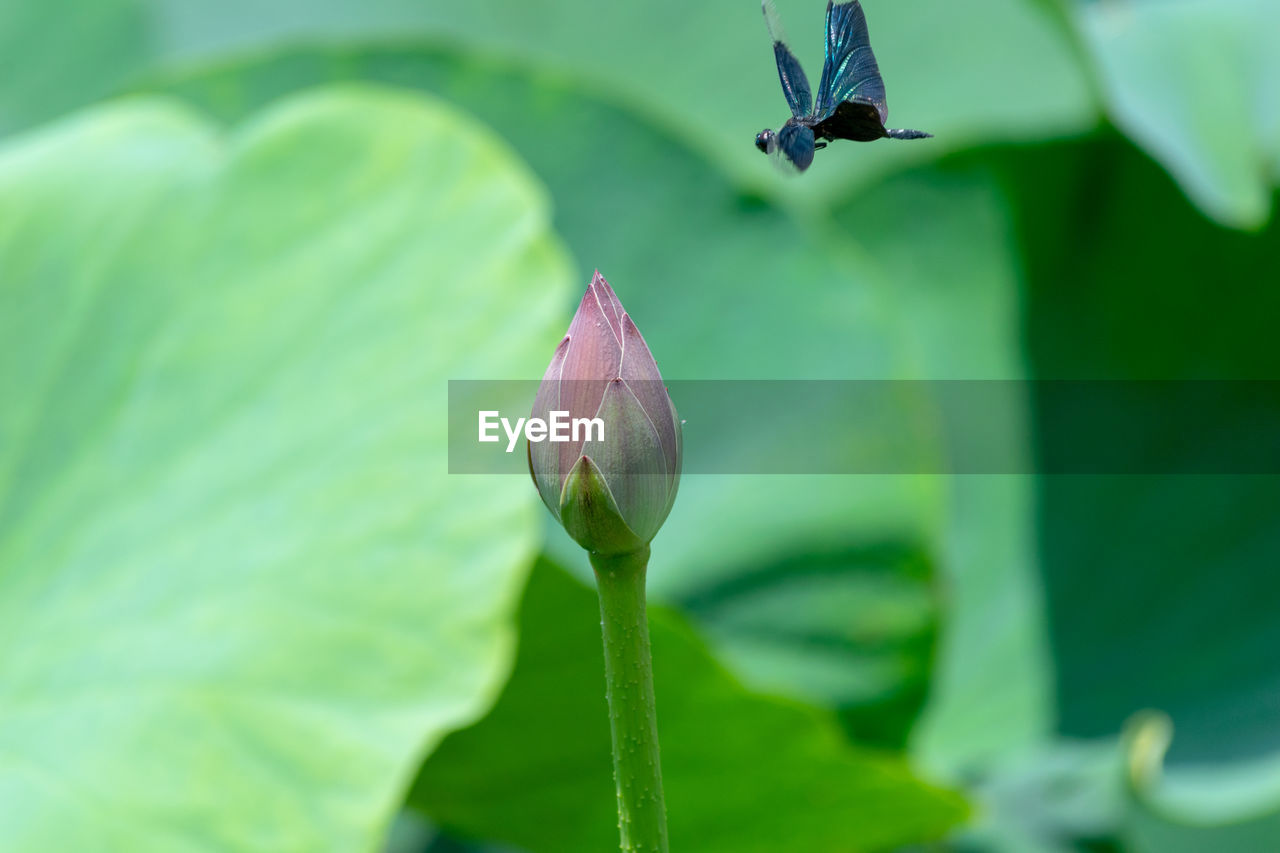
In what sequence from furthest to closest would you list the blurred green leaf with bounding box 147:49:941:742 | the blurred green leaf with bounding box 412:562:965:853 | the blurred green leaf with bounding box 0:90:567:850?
1. the blurred green leaf with bounding box 147:49:941:742
2. the blurred green leaf with bounding box 412:562:965:853
3. the blurred green leaf with bounding box 0:90:567:850

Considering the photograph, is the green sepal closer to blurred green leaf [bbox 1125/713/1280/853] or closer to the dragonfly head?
the dragonfly head

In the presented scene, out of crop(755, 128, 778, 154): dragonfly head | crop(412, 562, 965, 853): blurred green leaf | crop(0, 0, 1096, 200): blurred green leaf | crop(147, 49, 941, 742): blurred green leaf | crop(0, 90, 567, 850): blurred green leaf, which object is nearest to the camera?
crop(755, 128, 778, 154): dragonfly head

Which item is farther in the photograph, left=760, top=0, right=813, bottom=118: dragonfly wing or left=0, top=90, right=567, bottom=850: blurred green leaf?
left=0, top=90, right=567, bottom=850: blurred green leaf

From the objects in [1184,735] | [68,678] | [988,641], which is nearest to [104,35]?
[68,678]

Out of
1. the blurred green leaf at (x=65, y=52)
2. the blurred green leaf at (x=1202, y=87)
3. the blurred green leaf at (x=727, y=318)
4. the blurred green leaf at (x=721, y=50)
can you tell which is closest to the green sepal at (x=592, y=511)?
the blurred green leaf at (x=1202, y=87)

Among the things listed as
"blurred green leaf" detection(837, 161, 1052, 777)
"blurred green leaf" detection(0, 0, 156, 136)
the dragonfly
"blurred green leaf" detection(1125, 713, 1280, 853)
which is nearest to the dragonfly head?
the dragonfly

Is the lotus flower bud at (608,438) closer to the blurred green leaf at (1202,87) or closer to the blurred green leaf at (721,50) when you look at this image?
the blurred green leaf at (1202,87)
